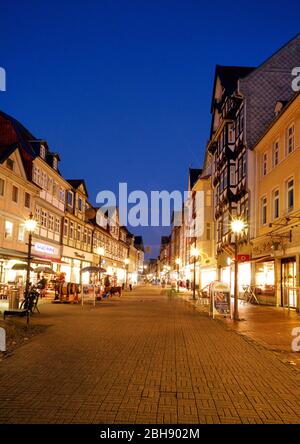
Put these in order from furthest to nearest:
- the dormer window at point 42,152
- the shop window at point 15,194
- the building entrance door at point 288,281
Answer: the dormer window at point 42,152 → the shop window at point 15,194 → the building entrance door at point 288,281

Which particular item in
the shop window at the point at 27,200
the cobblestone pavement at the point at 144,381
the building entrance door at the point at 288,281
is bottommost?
the cobblestone pavement at the point at 144,381

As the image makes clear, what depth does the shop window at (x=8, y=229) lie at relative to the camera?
30.4 m

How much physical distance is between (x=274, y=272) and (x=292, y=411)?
68.1 feet

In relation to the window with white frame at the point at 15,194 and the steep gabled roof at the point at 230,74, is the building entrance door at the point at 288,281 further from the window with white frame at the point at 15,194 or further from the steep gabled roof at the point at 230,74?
the steep gabled roof at the point at 230,74

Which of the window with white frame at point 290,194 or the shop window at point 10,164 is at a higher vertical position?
the shop window at point 10,164

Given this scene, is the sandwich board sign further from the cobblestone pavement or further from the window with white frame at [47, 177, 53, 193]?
the window with white frame at [47, 177, 53, 193]

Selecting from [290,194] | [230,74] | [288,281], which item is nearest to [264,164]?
[290,194]

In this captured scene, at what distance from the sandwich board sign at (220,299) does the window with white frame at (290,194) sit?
6464 millimetres

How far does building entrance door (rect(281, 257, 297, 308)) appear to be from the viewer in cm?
2335

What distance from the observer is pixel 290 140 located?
24312 mm

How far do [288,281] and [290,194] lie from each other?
15.6ft

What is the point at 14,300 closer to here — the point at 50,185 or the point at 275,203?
the point at 275,203

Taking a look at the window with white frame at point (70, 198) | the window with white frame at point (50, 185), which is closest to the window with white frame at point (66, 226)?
the window with white frame at point (70, 198)

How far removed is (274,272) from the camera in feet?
85.7
